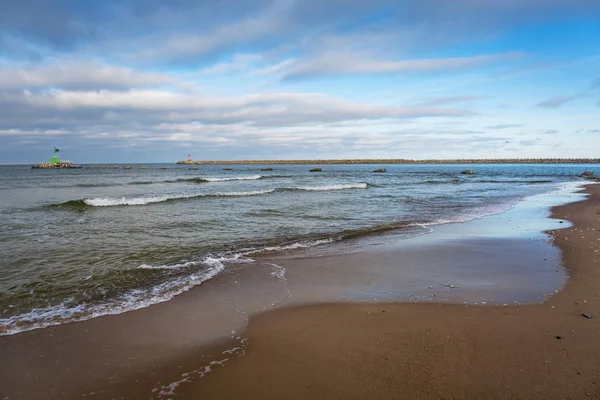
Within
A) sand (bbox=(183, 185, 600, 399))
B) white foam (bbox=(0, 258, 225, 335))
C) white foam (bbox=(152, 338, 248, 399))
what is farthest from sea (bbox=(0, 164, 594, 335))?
sand (bbox=(183, 185, 600, 399))

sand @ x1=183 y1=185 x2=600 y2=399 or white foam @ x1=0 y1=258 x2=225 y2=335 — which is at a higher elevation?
sand @ x1=183 y1=185 x2=600 y2=399

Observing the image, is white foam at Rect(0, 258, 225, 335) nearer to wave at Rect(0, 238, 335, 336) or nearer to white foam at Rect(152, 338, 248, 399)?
wave at Rect(0, 238, 335, 336)

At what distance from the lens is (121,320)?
5.57m

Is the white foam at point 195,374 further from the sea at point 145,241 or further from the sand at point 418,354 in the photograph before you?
the sea at point 145,241

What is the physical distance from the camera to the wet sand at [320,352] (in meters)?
3.75

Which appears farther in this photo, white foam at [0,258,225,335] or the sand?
white foam at [0,258,225,335]

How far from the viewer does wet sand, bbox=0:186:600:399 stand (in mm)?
3746

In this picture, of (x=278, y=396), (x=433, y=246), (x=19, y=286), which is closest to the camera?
(x=278, y=396)

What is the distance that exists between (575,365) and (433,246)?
634cm

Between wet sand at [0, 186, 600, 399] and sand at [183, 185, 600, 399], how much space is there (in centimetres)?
2

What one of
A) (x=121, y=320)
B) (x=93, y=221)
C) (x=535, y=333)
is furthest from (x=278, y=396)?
(x=93, y=221)

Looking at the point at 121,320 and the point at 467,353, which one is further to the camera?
the point at 121,320

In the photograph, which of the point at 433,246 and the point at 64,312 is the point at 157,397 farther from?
the point at 433,246

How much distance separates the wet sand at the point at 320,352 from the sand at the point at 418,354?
15 mm
